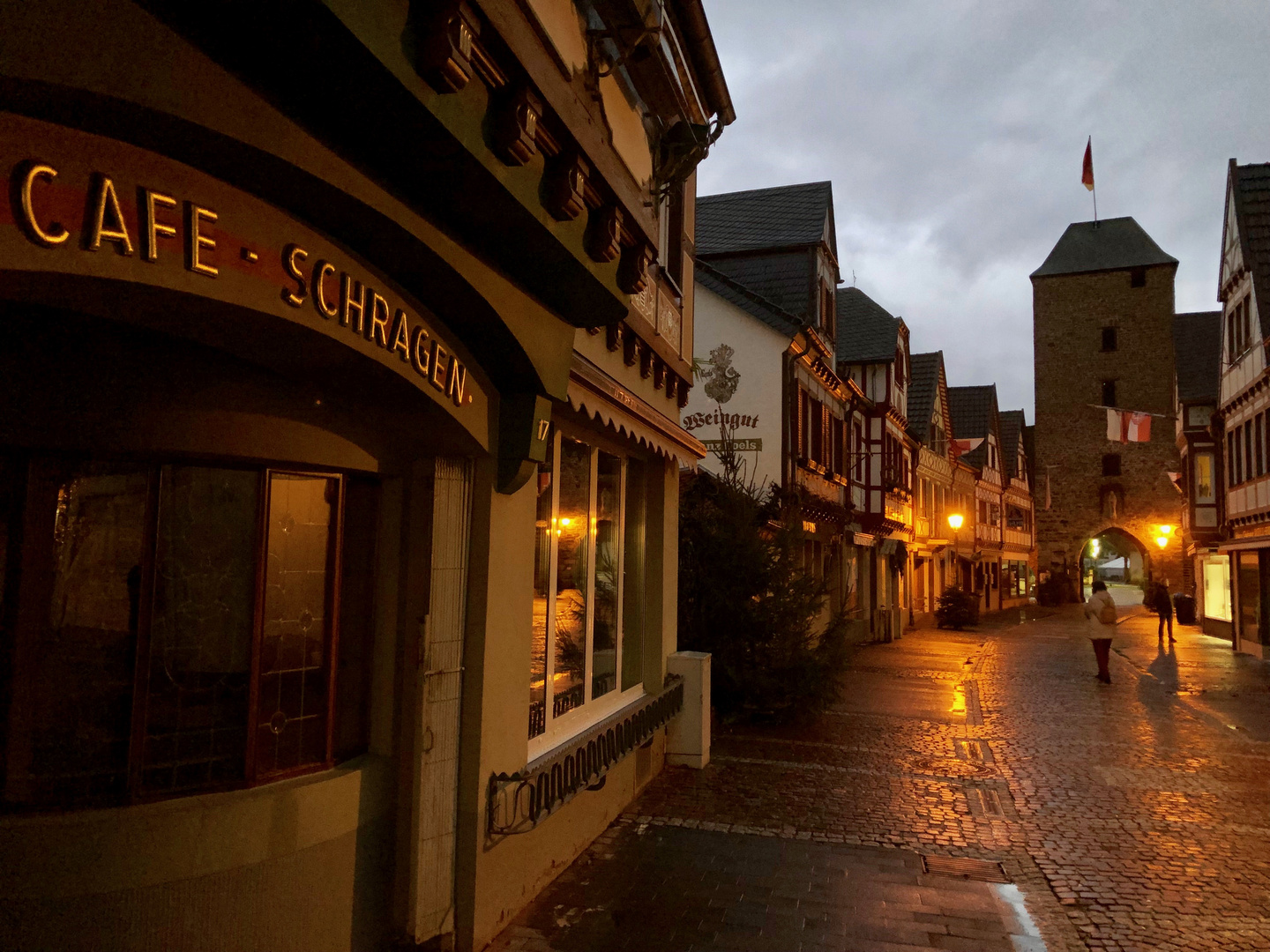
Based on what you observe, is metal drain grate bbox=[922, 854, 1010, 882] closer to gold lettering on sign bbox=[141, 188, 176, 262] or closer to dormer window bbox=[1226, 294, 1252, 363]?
gold lettering on sign bbox=[141, 188, 176, 262]

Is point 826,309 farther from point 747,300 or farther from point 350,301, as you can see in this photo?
point 350,301

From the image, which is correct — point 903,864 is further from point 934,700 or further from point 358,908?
point 934,700

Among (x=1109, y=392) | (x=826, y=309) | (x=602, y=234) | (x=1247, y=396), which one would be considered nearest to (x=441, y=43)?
(x=602, y=234)

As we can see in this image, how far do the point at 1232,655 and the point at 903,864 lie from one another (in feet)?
63.7

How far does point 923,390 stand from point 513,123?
1217 inches

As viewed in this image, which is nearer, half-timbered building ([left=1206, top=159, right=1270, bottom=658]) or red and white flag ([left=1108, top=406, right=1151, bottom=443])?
half-timbered building ([left=1206, top=159, right=1270, bottom=658])

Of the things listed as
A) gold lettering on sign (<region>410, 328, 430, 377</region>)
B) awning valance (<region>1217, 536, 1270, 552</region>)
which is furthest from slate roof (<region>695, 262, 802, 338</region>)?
gold lettering on sign (<region>410, 328, 430, 377</region>)

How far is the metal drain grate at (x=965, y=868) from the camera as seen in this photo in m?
5.81

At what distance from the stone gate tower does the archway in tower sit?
504mm

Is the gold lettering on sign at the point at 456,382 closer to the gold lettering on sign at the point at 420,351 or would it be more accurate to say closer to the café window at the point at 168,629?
the gold lettering on sign at the point at 420,351

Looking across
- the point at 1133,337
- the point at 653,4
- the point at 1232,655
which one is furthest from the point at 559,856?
the point at 1133,337

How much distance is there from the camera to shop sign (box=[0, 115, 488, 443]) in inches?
91.8

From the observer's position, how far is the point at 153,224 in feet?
8.64

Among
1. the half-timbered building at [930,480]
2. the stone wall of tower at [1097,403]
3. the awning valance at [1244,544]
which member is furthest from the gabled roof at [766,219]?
the stone wall of tower at [1097,403]
